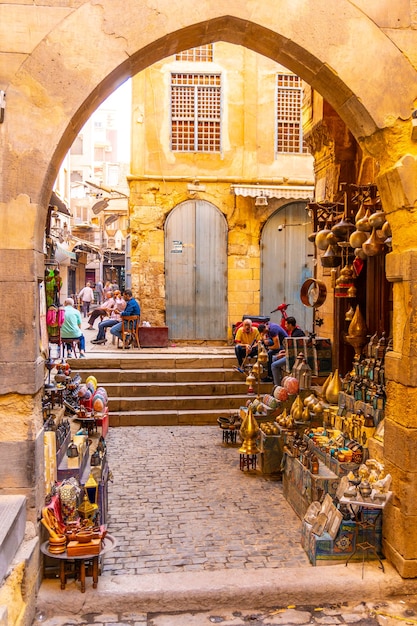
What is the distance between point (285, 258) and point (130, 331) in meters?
4.86

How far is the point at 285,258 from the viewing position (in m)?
15.2

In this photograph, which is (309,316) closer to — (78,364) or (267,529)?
(78,364)

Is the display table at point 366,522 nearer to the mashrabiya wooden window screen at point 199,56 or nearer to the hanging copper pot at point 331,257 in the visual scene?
the hanging copper pot at point 331,257

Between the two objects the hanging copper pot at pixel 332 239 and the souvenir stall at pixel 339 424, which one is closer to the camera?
the souvenir stall at pixel 339 424

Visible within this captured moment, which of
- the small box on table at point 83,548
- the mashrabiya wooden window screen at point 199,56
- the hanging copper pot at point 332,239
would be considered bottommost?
the small box on table at point 83,548

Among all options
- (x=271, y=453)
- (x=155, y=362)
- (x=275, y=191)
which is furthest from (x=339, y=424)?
(x=275, y=191)

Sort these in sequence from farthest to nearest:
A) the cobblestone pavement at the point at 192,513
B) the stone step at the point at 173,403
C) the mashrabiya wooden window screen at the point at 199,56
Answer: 1. the mashrabiya wooden window screen at the point at 199,56
2. the stone step at the point at 173,403
3. the cobblestone pavement at the point at 192,513

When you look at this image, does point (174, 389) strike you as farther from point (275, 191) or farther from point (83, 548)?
point (275, 191)

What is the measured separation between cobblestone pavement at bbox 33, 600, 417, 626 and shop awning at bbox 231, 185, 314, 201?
11687 mm

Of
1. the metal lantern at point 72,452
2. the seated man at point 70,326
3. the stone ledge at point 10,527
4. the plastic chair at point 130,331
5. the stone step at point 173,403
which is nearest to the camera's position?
the stone ledge at point 10,527

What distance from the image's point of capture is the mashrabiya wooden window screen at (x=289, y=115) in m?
15.2

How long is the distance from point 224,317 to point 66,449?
944 centimetres

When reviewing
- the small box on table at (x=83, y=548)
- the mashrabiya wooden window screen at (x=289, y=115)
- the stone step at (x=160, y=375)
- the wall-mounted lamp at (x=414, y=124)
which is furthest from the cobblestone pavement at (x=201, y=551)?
the mashrabiya wooden window screen at (x=289, y=115)

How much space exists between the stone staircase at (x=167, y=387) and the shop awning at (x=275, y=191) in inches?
204
